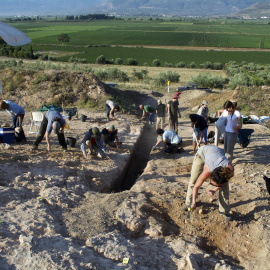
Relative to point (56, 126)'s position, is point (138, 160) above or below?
below

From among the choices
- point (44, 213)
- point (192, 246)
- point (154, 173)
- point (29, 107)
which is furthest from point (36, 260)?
point (29, 107)

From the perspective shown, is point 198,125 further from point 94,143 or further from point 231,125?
point 94,143

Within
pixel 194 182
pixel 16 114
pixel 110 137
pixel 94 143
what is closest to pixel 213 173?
pixel 194 182

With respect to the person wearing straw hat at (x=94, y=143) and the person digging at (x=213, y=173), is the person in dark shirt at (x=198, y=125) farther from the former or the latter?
the person digging at (x=213, y=173)

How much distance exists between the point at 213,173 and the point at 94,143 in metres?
4.52

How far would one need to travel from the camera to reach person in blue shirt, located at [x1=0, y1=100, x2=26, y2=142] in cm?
954

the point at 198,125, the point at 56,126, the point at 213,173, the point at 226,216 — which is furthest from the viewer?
the point at 198,125

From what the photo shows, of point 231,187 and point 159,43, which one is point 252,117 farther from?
point 159,43

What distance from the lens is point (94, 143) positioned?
358 inches

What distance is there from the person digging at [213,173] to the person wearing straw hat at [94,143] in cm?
326

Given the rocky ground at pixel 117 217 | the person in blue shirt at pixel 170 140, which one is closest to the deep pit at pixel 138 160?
the rocky ground at pixel 117 217

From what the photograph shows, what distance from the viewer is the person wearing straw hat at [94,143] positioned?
8734mm

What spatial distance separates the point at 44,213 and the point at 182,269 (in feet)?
8.84

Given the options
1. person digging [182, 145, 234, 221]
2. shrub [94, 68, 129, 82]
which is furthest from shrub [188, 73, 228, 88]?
person digging [182, 145, 234, 221]
